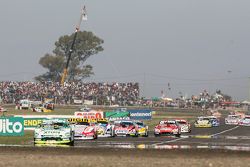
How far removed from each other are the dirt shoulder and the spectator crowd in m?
97.1

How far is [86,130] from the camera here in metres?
37.3

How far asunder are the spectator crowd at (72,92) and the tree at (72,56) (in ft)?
111

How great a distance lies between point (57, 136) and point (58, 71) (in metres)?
137

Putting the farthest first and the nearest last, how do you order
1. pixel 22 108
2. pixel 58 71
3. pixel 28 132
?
pixel 58 71, pixel 22 108, pixel 28 132

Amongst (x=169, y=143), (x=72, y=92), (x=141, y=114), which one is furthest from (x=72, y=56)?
(x=169, y=143)

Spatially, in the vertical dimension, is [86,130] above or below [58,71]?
below

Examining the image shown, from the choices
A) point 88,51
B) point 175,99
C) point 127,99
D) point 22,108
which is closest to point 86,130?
point 22,108

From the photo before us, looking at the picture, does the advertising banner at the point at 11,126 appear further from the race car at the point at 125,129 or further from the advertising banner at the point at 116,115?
the advertising banner at the point at 116,115

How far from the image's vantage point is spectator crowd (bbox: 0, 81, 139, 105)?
123 metres

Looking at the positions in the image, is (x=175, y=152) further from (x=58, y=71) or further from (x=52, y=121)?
(x=58, y=71)

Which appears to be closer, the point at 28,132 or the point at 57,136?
the point at 57,136

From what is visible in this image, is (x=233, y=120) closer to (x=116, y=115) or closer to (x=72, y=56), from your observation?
(x=116, y=115)

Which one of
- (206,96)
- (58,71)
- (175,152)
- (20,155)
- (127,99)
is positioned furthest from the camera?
(58,71)

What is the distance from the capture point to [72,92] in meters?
127
